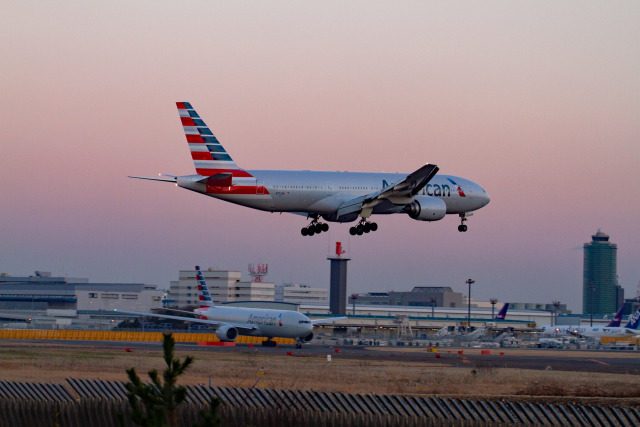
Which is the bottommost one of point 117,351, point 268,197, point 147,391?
point 117,351

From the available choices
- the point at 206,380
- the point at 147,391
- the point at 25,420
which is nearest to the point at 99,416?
the point at 25,420

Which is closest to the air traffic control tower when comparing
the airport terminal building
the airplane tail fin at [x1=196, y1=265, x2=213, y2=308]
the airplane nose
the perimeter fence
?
the airport terminal building

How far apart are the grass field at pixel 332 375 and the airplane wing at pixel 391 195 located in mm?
8816

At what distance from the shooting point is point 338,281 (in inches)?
6663

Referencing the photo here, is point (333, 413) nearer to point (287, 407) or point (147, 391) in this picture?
point (287, 407)

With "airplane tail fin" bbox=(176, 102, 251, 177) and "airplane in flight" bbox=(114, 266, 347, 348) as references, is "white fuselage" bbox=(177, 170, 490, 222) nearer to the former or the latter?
"airplane tail fin" bbox=(176, 102, 251, 177)

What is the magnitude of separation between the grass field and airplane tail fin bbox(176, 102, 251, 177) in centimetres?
1072

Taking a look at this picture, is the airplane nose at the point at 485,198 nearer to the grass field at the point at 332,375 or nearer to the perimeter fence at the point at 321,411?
the grass field at the point at 332,375

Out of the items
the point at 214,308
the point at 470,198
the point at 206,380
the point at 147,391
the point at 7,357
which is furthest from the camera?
the point at 214,308

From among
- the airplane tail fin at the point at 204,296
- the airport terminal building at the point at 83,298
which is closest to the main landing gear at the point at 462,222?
the airplane tail fin at the point at 204,296

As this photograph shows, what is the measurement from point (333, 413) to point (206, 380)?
820 inches

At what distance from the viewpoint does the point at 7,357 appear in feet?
166

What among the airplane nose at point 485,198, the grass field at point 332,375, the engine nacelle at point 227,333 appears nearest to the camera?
the grass field at point 332,375

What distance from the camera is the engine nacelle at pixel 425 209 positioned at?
5469 centimetres
